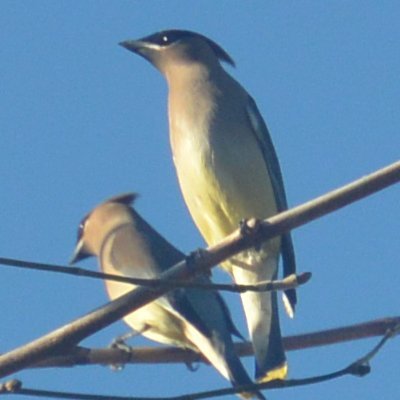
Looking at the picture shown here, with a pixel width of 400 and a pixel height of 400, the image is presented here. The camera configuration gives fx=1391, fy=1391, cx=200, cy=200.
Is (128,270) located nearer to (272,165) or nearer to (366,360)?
(272,165)

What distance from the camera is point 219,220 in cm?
565

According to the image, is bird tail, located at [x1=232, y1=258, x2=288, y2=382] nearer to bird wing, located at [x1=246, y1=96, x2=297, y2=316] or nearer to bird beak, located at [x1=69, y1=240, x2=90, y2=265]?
bird wing, located at [x1=246, y1=96, x2=297, y2=316]

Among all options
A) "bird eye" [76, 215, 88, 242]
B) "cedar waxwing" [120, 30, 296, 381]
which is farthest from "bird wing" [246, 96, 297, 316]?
"bird eye" [76, 215, 88, 242]

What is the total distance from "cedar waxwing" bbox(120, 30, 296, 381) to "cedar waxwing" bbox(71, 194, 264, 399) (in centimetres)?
16

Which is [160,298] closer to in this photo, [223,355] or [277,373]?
[223,355]

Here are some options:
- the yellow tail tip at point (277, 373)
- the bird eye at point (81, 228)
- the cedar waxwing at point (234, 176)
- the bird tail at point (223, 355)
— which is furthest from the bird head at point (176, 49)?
the yellow tail tip at point (277, 373)

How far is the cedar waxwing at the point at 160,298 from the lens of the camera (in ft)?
17.0

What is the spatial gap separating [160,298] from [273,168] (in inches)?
37.4

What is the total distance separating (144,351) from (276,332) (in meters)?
1.44

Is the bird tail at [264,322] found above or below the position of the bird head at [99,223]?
below

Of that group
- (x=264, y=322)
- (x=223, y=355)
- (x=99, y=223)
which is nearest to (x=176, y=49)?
(x=99, y=223)

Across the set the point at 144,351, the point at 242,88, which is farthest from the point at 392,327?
the point at 242,88

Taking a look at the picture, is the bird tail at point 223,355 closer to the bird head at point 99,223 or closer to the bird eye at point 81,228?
the bird head at point 99,223

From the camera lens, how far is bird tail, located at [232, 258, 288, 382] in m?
5.14
